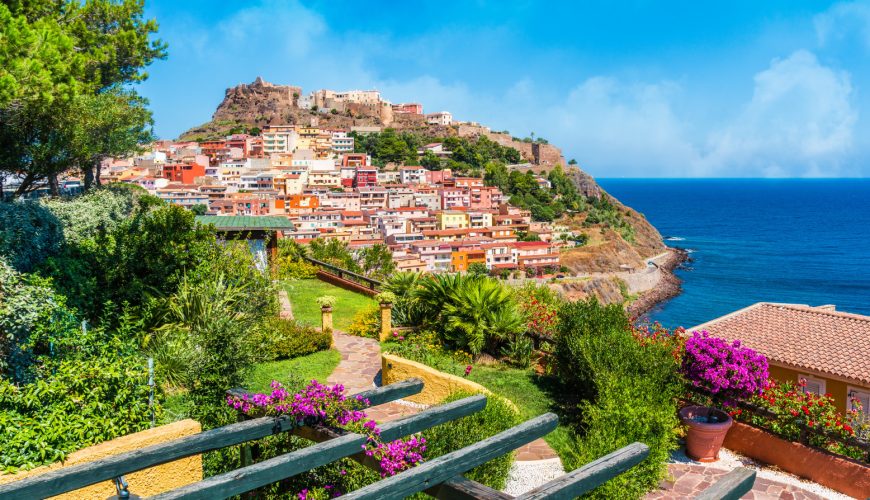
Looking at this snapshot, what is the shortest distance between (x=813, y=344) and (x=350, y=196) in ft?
249

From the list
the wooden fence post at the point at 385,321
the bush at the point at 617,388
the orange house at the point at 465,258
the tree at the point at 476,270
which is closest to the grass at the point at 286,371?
the wooden fence post at the point at 385,321

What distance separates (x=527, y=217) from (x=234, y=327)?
89.5m

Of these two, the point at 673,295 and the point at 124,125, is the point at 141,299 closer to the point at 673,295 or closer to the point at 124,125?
the point at 124,125

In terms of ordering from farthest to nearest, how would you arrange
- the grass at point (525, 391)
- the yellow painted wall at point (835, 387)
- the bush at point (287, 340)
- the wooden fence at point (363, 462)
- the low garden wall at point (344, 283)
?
the low garden wall at point (344, 283)
the yellow painted wall at point (835, 387)
the bush at point (287, 340)
the grass at point (525, 391)
the wooden fence at point (363, 462)

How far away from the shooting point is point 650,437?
5.82 meters

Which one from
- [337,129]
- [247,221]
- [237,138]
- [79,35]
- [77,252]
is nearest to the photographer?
[77,252]

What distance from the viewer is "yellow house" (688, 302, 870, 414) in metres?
11.2

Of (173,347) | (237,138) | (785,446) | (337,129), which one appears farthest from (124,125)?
(337,129)

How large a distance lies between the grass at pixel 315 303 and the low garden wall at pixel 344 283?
12 centimetres

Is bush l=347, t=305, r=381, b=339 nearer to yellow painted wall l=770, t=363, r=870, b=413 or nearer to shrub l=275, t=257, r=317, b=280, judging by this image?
shrub l=275, t=257, r=317, b=280

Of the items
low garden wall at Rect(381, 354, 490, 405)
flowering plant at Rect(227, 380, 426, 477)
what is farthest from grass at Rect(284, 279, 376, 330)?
flowering plant at Rect(227, 380, 426, 477)

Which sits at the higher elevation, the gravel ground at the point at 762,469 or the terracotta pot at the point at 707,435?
the terracotta pot at the point at 707,435

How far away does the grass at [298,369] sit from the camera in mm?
8305

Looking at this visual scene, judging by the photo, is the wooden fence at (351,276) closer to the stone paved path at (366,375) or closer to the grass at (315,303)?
the grass at (315,303)
